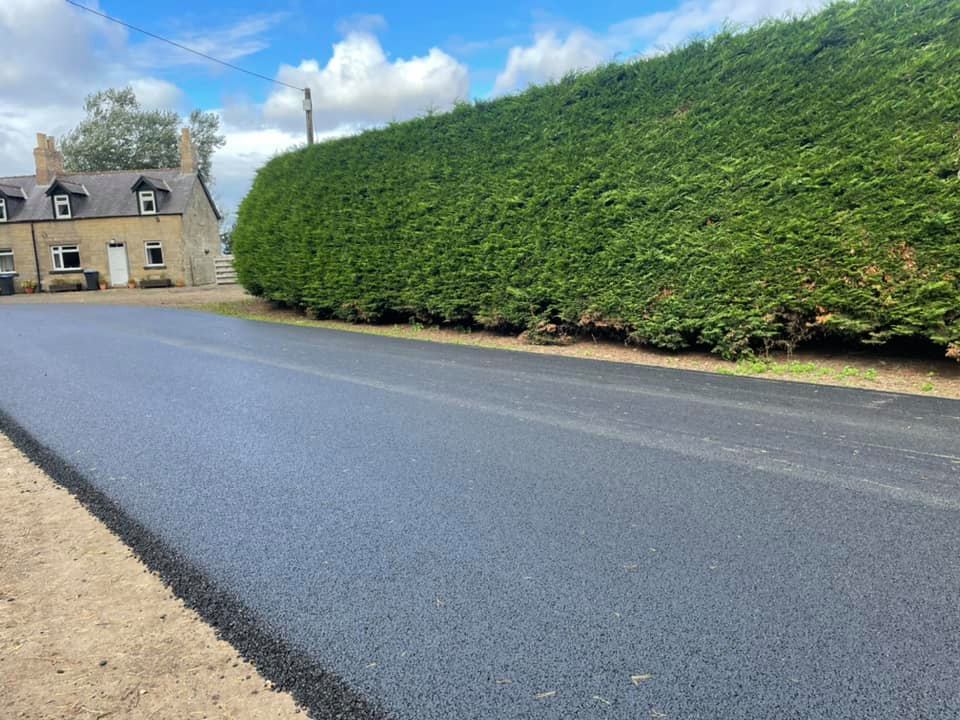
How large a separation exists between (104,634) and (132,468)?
2.02 m

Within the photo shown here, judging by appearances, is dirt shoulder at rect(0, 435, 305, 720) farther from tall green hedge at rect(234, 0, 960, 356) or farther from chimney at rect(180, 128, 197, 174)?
chimney at rect(180, 128, 197, 174)

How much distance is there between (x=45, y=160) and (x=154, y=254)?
26.2ft

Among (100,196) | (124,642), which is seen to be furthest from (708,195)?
(100,196)

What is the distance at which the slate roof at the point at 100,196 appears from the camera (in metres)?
30.0

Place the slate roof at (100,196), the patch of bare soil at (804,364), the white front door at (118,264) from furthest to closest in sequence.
A: the white front door at (118,264) < the slate roof at (100,196) < the patch of bare soil at (804,364)

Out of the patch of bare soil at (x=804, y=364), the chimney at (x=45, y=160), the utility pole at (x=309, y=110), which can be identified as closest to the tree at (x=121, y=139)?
the chimney at (x=45, y=160)

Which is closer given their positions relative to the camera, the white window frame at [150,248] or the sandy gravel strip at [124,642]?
the sandy gravel strip at [124,642]

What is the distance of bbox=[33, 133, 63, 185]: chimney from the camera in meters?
31.0

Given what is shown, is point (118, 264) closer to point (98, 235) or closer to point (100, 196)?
point (98, 235)

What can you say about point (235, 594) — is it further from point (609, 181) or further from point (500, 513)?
point (609, 181)

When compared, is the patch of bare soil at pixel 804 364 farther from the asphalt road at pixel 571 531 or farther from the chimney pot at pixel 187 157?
the chimney pot at pixel 187 157

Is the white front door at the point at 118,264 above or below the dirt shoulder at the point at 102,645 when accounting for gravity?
above

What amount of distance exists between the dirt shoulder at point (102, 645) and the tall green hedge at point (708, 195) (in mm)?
6698

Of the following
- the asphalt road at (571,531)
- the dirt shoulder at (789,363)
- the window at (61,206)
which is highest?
the window at (61,206)
